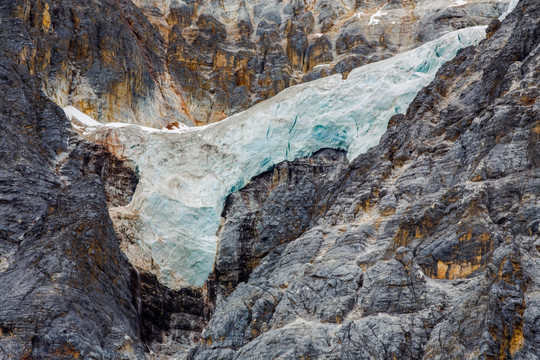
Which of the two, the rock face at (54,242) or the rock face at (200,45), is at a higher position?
the rock face at (200,45)

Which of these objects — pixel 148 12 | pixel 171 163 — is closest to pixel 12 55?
pixel 171 163

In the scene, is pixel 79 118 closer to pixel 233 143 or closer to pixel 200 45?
pixel 233 143

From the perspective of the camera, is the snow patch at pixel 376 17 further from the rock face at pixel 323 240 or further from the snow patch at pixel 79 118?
the snow patch at pixel 79 118

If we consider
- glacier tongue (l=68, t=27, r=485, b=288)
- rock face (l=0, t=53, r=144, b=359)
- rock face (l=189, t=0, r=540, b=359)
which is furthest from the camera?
glacier tongue (l=68, t=27, r=485, b=288)

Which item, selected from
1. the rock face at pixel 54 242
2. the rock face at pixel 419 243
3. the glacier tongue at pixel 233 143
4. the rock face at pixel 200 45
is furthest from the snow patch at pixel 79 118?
the rock face at pixel 419 243

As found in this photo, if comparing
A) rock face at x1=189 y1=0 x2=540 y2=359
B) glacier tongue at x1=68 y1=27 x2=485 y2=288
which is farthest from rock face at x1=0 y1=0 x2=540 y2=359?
glacier tongue at x1=68 y1=27 x2=485 y2=288

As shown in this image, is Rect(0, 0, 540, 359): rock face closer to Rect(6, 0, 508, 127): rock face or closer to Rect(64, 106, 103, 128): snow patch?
Rect(64, 106, 103, 128): snow patch

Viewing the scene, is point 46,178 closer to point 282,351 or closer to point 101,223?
point 101,223
